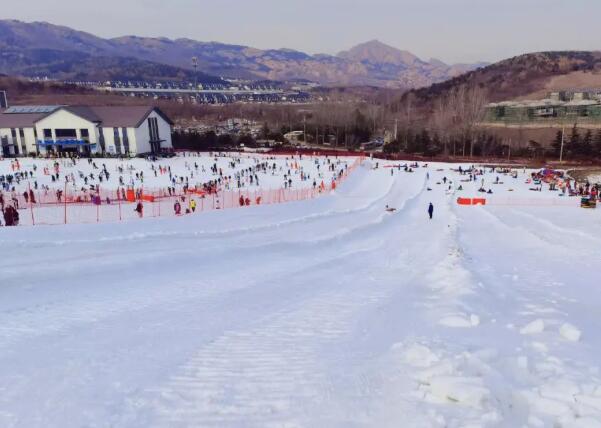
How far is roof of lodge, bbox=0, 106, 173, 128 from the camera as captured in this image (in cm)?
5544

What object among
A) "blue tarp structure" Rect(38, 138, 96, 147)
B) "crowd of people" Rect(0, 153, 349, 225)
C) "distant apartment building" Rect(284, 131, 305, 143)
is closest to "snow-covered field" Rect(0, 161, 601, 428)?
"crowd of people" Rect(0, 153, 349, 225)

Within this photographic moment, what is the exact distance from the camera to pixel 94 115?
57094 mm

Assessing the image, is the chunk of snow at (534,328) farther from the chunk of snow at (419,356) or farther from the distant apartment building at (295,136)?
the distant apartment building at (295,136)

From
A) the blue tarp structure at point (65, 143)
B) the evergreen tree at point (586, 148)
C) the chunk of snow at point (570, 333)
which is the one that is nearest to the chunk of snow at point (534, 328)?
the chunk of snow at point (570, 333)

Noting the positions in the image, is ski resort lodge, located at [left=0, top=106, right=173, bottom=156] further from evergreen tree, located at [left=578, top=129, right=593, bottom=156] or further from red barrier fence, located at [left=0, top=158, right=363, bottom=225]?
evergreen tree, located at [left=578, top=129, right=593, bottom=156]

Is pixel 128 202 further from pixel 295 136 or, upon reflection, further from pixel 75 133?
pixel 295 136

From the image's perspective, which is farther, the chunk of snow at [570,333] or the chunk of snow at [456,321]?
the chunk of snow at [456,321]

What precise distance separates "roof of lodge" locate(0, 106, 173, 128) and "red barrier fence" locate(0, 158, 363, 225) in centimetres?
2694

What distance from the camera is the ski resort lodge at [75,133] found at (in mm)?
55250

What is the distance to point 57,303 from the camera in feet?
29.3

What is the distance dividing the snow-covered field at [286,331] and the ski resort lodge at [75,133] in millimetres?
43721

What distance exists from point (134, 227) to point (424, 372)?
12.8m

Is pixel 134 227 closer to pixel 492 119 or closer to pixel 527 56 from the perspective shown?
pixel 492 119

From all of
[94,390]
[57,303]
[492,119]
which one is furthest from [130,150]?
[492,119]
